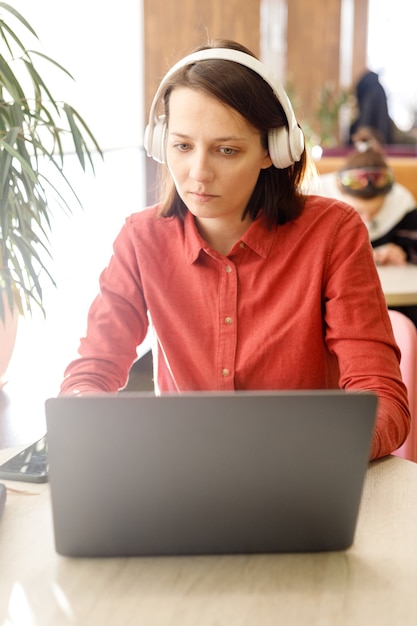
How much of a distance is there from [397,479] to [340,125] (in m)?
7.89

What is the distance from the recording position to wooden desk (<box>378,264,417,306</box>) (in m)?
2.71

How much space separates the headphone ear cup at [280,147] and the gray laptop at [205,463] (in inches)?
26.0

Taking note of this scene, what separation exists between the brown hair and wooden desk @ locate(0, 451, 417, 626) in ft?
2.17

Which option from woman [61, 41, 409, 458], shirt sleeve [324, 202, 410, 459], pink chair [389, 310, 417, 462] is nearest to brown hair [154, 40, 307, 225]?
woman [61, 41, 409, 458]

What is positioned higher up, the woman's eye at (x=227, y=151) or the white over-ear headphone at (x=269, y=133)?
the white over-ear headphone at (x=269, y=133)

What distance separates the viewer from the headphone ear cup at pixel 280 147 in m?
1.41

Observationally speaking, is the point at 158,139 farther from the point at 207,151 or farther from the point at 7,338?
the point at 7,338

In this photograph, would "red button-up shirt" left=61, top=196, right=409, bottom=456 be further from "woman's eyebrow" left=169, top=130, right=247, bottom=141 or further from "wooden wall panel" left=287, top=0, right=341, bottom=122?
"wooden wall panel" left=287, top=0, right=341, bottom=122

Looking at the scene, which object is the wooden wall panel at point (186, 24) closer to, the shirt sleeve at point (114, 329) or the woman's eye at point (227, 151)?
the shirt sleeve at point (114, 329)

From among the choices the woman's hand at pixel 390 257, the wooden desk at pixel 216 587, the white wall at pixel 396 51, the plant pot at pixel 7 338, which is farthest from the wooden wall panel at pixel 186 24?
the white wall at pixel 396 51

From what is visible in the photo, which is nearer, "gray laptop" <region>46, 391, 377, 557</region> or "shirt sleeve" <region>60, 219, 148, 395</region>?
"gray laptop" <region>46, 391, 377, 557</region>

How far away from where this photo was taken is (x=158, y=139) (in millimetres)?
1477

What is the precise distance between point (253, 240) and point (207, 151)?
0.74ft

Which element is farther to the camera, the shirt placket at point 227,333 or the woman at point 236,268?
the shirt placket at point 227,333
